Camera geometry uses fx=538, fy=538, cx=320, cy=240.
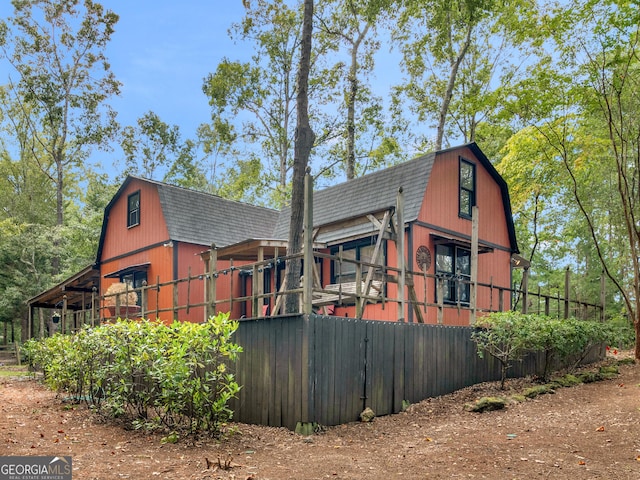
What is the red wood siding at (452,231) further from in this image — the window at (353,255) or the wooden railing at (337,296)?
the window at (353,255)

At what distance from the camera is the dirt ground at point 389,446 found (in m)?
5.68

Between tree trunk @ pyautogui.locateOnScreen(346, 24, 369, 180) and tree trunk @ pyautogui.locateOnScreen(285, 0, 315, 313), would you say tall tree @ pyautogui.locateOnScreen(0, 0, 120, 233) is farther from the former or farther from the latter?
tree trunk @ pyautogui.locateOnScreen(285, 0, 315, 313)

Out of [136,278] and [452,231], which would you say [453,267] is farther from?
[136,278]

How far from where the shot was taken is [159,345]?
7312 mm

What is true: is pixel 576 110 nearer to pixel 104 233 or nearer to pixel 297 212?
pixel 297 212

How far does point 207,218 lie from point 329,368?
10.2 m

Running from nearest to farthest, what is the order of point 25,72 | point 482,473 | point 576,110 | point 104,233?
point 482,473, point 576,110, point 104,233, point 25,72

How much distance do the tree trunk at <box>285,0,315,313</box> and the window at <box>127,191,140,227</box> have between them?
8.69 metres

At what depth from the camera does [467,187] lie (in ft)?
51.2

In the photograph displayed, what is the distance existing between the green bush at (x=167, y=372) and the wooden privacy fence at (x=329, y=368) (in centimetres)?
84

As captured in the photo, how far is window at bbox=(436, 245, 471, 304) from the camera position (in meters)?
14.3

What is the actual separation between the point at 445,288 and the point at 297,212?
215 inches

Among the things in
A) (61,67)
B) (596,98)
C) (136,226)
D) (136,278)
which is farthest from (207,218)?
(61,67)

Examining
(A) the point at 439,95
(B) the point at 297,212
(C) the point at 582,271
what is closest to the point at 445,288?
(B) the point at 297,212
